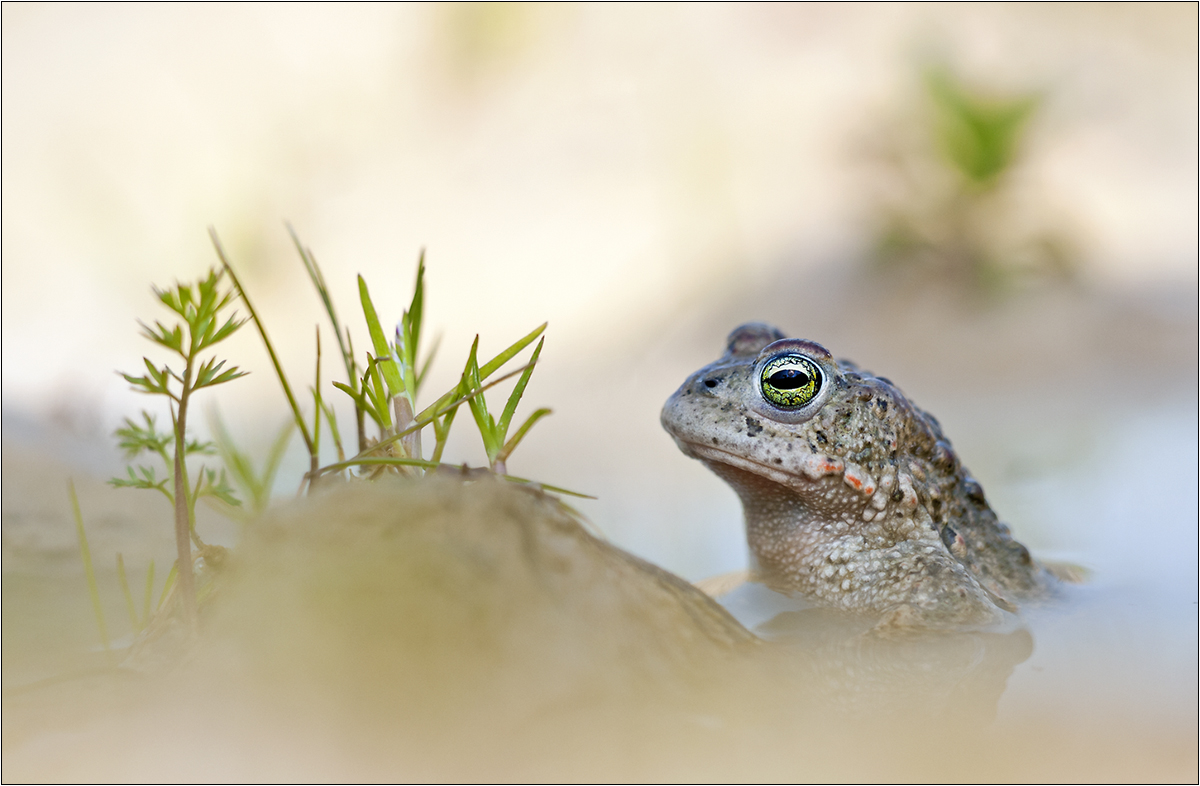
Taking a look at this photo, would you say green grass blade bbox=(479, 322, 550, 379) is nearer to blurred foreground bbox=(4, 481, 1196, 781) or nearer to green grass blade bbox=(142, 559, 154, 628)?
blurred foreground bbox=(4, 481, 1196, 781)

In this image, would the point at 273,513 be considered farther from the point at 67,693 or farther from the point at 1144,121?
the point at 1144,121

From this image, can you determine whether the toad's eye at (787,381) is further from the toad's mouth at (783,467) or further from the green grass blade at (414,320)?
the green grass blade at (414,320)

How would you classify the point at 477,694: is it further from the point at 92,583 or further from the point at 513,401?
the point at 92,583

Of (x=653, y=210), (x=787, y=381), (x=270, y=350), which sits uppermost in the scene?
(x=653, y=210)

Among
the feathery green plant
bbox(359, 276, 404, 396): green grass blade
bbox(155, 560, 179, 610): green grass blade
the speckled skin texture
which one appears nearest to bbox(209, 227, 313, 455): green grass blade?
the feathery green plant

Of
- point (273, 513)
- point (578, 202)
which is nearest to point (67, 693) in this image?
point (273, 513)

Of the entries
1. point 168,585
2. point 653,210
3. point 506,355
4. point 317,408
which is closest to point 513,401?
point 506,355
